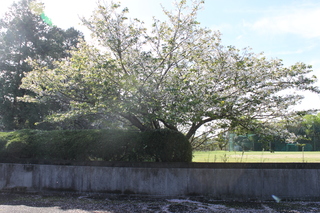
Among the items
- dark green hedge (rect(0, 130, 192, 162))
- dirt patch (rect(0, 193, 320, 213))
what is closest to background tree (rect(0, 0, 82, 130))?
dark green hedge (rect(0, 130, 192, 162))

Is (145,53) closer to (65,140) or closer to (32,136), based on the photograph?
(65,140)

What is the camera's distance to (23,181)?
25.0 feet

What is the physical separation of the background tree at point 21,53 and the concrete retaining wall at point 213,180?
14616mm

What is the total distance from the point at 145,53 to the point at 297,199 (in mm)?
5708

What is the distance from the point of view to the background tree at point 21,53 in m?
19.8

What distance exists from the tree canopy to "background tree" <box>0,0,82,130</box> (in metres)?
13.5

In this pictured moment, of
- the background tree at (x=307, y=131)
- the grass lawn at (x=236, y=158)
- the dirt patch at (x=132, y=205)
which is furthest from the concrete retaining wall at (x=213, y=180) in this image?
the background tree at (x=307, y=131)

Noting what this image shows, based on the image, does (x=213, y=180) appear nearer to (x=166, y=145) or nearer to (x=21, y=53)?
(x=166, y=145)

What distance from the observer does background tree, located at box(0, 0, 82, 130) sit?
19797 mm

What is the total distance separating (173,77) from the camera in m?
7.60

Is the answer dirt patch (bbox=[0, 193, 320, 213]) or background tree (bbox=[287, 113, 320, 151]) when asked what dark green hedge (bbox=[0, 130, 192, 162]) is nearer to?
dirt patch (bbox=[0, 193, 320, 213])

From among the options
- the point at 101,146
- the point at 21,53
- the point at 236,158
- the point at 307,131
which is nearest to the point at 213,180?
the point at 101,146

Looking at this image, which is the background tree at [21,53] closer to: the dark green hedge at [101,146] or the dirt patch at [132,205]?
the dark green hedge at [101,146]

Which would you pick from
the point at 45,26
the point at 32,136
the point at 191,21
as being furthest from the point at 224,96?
the point at 45,26
